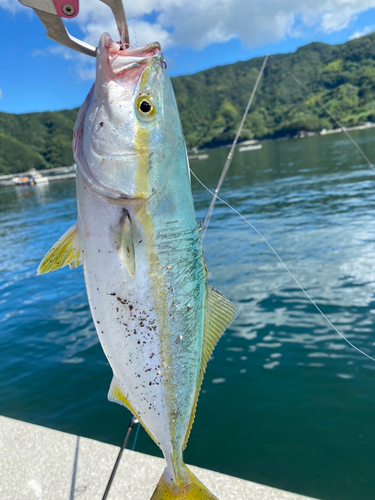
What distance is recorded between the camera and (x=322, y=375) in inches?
231

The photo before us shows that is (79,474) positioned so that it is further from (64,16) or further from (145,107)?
(64,16)

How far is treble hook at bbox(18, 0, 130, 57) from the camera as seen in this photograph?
167 cm

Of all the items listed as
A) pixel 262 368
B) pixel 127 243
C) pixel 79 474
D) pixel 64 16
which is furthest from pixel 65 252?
pixel 262 368

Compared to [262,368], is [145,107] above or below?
above

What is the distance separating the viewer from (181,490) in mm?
1990

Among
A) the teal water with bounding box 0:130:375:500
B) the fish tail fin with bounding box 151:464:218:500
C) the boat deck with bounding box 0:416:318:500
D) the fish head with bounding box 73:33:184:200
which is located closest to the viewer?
the fish head with bounding box 73:33:184:200

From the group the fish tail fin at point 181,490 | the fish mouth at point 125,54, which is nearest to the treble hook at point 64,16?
the fish mouth at point 125,54

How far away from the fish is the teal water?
3.46 metres

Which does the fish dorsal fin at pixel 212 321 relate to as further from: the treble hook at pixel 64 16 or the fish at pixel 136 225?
the treble hook at pixel 64 16

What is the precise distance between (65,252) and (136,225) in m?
0.39

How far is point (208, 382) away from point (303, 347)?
1924 mm

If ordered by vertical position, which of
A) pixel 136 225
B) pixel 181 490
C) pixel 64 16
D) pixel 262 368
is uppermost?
pixel 64 16

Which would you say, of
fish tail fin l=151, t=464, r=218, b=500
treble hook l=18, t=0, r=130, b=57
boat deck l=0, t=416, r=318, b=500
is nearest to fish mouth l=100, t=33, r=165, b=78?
treble hook l=18, t=0, r=130, b=57

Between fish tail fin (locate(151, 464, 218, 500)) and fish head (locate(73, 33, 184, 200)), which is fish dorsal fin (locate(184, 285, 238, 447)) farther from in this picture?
fish head (locate(73, 33, 184, 200))
